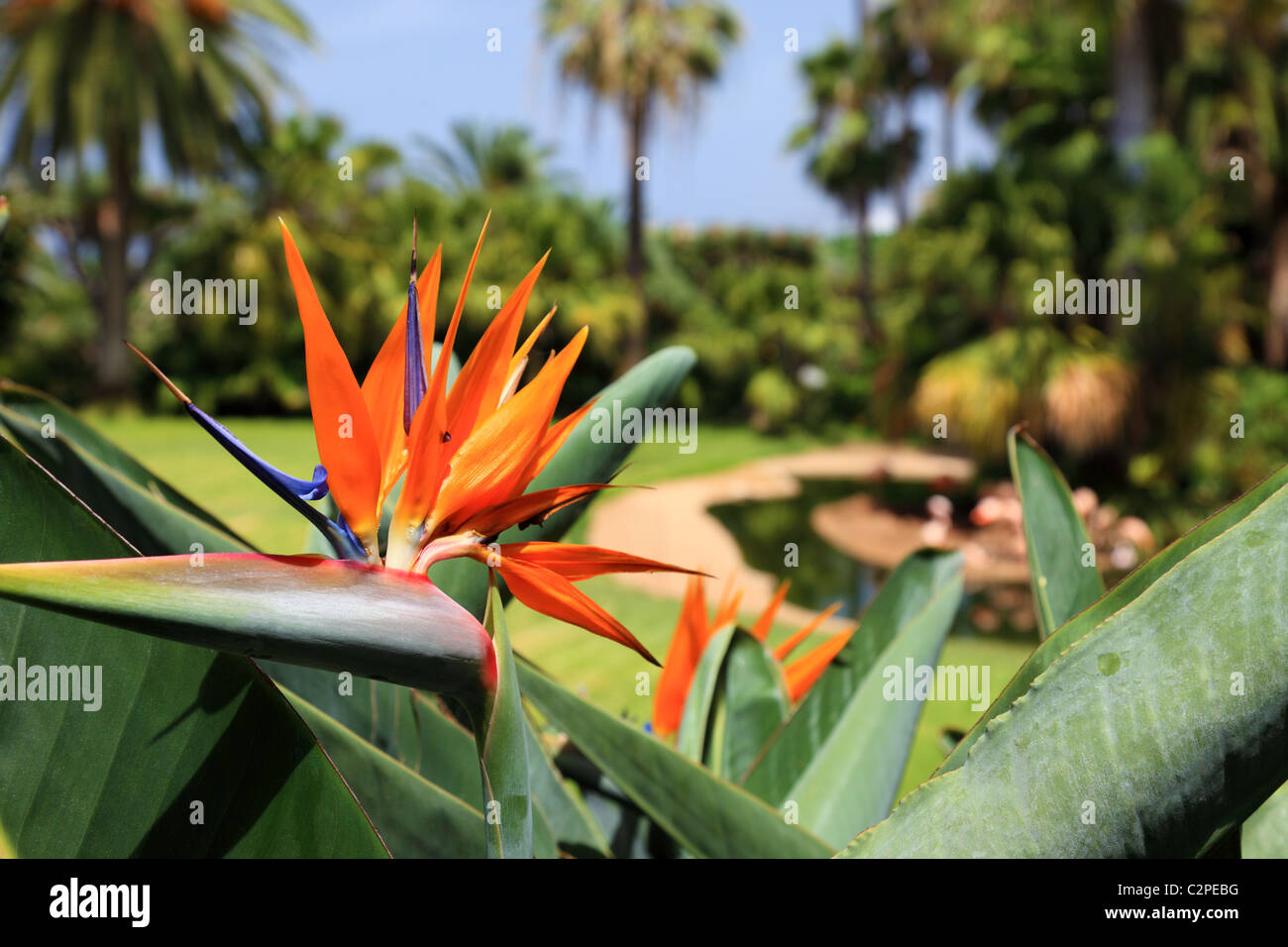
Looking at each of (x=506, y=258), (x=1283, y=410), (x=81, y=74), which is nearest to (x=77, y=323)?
(x=81, y=74)

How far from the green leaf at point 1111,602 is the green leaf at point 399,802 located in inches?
10.9

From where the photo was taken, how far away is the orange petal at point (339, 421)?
1.16 ft

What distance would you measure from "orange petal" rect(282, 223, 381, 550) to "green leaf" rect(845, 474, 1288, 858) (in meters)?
0.27

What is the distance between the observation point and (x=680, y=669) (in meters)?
0.80

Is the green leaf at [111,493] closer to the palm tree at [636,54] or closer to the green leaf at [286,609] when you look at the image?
the green leaf at [286,609]

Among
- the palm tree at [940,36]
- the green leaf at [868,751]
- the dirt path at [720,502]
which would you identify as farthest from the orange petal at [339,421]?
the palm tree at [940,36]

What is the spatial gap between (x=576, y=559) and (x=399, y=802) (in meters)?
0.25

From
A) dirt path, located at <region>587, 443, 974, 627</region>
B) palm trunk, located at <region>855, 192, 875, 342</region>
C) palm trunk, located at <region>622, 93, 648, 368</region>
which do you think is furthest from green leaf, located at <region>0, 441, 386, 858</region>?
palm trunk, located at <region>855, 192, 875, 342</region>

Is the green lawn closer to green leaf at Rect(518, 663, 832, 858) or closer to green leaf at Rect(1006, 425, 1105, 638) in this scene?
green leaf at Rect(518, 663, 832, 858)

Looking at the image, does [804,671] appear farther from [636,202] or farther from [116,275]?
[116,275]

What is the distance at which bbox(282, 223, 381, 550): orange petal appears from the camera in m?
0.35

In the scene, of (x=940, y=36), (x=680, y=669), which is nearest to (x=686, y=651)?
(x=680, y=669)

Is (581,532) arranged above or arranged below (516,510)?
below
